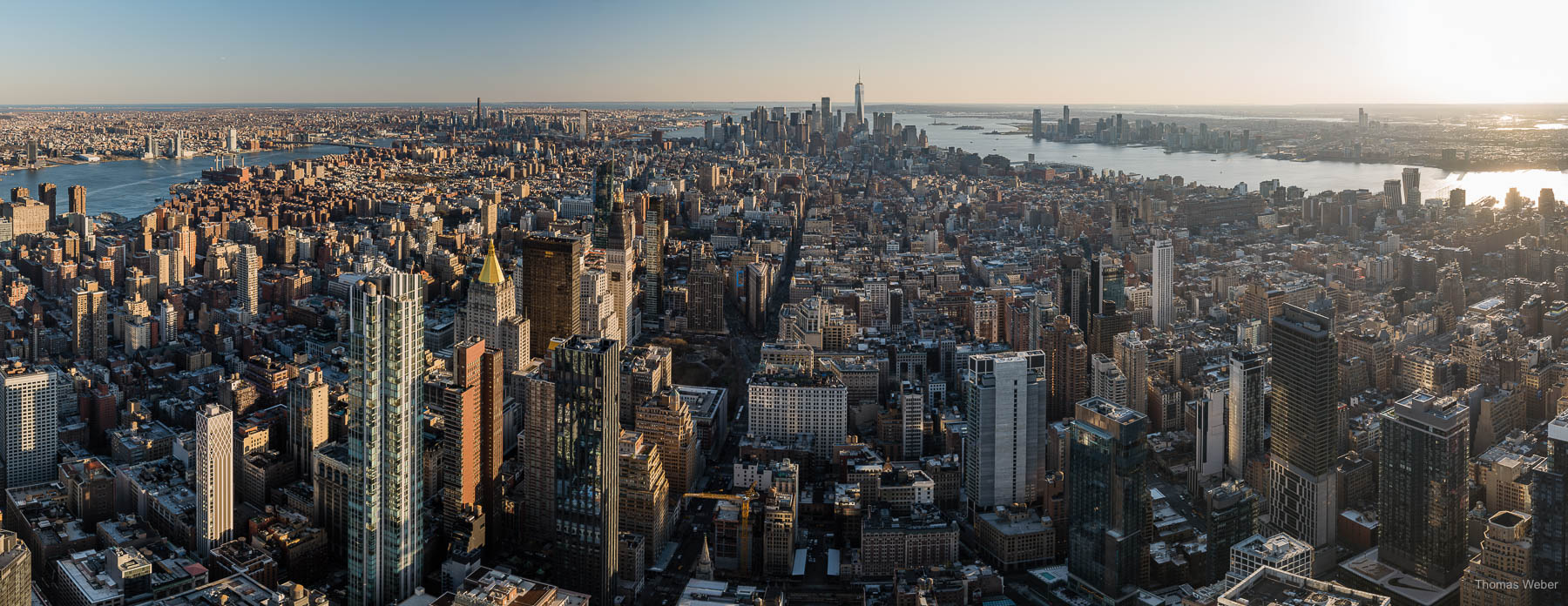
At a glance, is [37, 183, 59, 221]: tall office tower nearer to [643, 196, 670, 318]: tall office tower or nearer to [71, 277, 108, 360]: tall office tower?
[71, 277, 108, 360]: tall office tower

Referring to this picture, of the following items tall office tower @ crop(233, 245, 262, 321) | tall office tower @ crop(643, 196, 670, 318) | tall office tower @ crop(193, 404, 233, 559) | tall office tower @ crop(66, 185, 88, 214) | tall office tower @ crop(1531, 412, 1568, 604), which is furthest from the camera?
tall office tower @ crop(66, 185, 88, 214)

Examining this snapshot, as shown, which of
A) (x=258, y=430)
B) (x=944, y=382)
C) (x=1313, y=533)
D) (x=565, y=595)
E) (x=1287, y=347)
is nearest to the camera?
(x=565, y=595)

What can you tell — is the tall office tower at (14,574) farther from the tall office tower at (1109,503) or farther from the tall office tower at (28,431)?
the tall office tower at (1109,503)

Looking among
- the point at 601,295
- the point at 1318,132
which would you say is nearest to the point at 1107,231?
the point at 1318,132

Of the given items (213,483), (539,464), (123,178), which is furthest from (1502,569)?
(123,178)

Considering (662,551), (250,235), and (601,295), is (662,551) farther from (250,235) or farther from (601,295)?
(250,235)

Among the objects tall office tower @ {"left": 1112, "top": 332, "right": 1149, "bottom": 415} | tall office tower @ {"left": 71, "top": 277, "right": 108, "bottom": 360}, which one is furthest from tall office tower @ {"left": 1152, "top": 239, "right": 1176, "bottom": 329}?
tall office tower @ {"left": 71, "top": 277, "right": 108, "bottom": 360}
